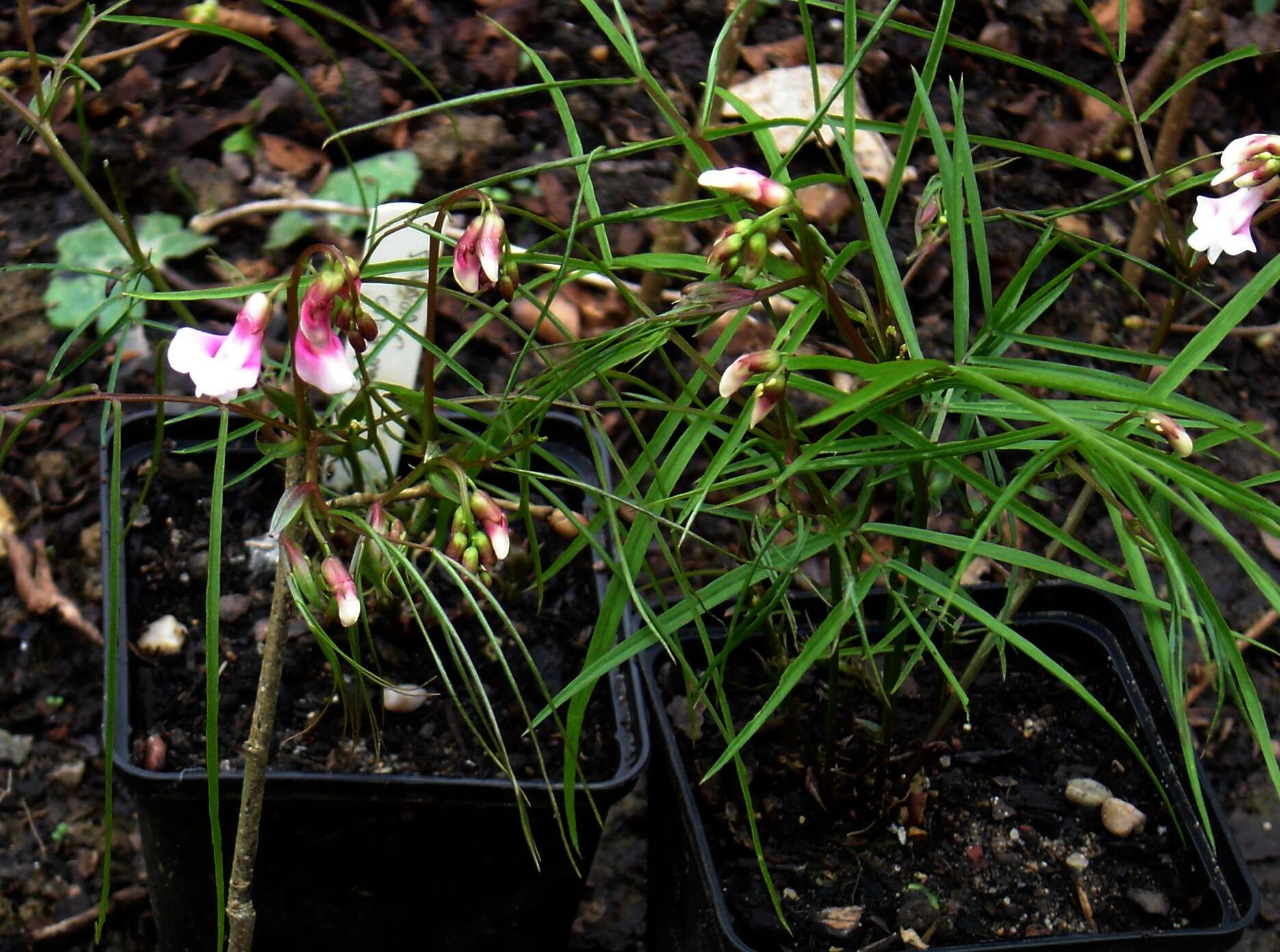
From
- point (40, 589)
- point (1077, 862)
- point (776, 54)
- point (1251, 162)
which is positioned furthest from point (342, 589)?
point (776, 54)

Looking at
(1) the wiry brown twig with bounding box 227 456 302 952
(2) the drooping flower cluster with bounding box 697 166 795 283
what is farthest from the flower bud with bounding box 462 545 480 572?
(2) the drooping flower cluster with bounding box 697 166 795 283

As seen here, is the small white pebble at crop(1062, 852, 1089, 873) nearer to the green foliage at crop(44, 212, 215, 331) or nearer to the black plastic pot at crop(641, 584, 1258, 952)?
the black plastic pot at crop(641, 584, 1258, 952)

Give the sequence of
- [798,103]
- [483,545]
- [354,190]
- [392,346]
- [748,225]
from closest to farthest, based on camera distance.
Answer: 1. [748,225]
2. [483,545]
3. [392,346]
4. [354,190]
5. [798,103]

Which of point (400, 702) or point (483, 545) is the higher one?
point (483, 545)

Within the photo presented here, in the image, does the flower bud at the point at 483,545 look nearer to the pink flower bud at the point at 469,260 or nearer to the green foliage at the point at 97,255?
the pink flower bud at the point at 469,260

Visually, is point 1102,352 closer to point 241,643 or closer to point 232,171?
point 241,643

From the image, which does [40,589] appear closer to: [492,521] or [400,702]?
[400,702]

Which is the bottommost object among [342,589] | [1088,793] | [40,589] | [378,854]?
[40,589]
